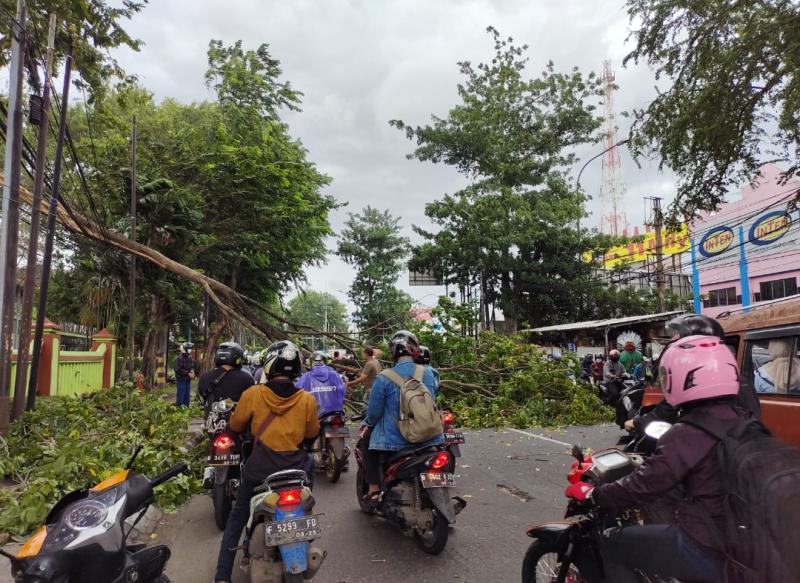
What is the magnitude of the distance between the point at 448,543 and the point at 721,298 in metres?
30.5

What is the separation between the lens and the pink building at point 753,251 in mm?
24766

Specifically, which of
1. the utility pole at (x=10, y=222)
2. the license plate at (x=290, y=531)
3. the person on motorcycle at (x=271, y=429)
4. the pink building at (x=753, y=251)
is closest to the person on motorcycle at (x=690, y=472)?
the license plate at (x=290, y=531)

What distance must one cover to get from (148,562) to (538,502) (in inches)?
166

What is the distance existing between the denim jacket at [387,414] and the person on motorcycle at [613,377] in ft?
26.9

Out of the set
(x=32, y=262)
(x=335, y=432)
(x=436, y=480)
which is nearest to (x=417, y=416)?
(x=436, y=480)

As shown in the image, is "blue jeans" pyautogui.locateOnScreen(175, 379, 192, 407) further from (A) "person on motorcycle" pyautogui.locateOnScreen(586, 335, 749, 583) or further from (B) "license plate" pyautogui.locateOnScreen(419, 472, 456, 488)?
(A) "person on motorcycle" pyautogui.locateOnScreen(586, 335, 749, 583)

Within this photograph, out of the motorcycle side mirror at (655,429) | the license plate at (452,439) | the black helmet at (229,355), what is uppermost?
the black helmet at (229,355)

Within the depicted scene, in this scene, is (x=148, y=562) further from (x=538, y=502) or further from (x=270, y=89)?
(x=270, y=89)

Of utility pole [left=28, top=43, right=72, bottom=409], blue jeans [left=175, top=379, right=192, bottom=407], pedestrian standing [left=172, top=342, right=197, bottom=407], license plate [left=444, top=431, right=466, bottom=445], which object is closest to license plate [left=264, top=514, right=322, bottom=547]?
license plate [left=444, top=431, right=466, bottom=445]

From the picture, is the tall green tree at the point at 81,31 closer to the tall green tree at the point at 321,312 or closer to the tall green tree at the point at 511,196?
the tall green tree at the point at 511,196

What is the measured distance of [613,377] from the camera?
1168cm

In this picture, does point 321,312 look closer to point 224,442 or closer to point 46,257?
point 46,257

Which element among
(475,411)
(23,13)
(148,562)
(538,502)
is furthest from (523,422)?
(23,13)

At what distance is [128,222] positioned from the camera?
1622 cm
